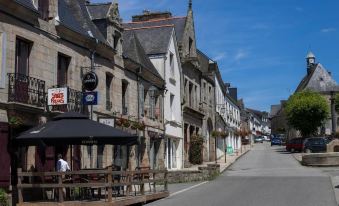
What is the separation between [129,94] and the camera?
25.3 metres

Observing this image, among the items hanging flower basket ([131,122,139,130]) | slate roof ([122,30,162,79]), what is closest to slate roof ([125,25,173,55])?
slate roof ([122,30,162,79])

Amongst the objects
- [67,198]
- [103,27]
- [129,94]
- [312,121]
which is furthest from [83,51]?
[312,121]

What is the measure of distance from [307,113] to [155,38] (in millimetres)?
26222

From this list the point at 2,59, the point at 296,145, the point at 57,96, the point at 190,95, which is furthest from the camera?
the point at 296,145

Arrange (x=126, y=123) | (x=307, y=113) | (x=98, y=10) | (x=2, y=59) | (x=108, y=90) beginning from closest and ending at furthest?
(x=2, y=59) < (x=108, y=90) < (x=126, y=123) < (x=98, y=10) < (x=307, y=113)

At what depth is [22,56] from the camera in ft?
54.2

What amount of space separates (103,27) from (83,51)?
3.43 meters

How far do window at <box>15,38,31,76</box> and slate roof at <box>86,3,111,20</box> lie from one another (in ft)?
23.6

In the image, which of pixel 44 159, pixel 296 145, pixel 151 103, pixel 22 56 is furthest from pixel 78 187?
pixel 296 145

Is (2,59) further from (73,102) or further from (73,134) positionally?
(73,102)

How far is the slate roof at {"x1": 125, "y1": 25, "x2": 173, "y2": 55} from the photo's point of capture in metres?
31.8

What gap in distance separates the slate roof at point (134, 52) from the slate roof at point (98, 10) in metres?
3.11

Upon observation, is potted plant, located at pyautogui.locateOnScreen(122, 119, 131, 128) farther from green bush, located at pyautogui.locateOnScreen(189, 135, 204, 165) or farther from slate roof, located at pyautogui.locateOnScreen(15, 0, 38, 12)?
green bush, located at pyautogui.locateOnScreen(189, 135, 204, 165)

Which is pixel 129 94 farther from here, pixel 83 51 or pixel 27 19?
pixel 27 19
